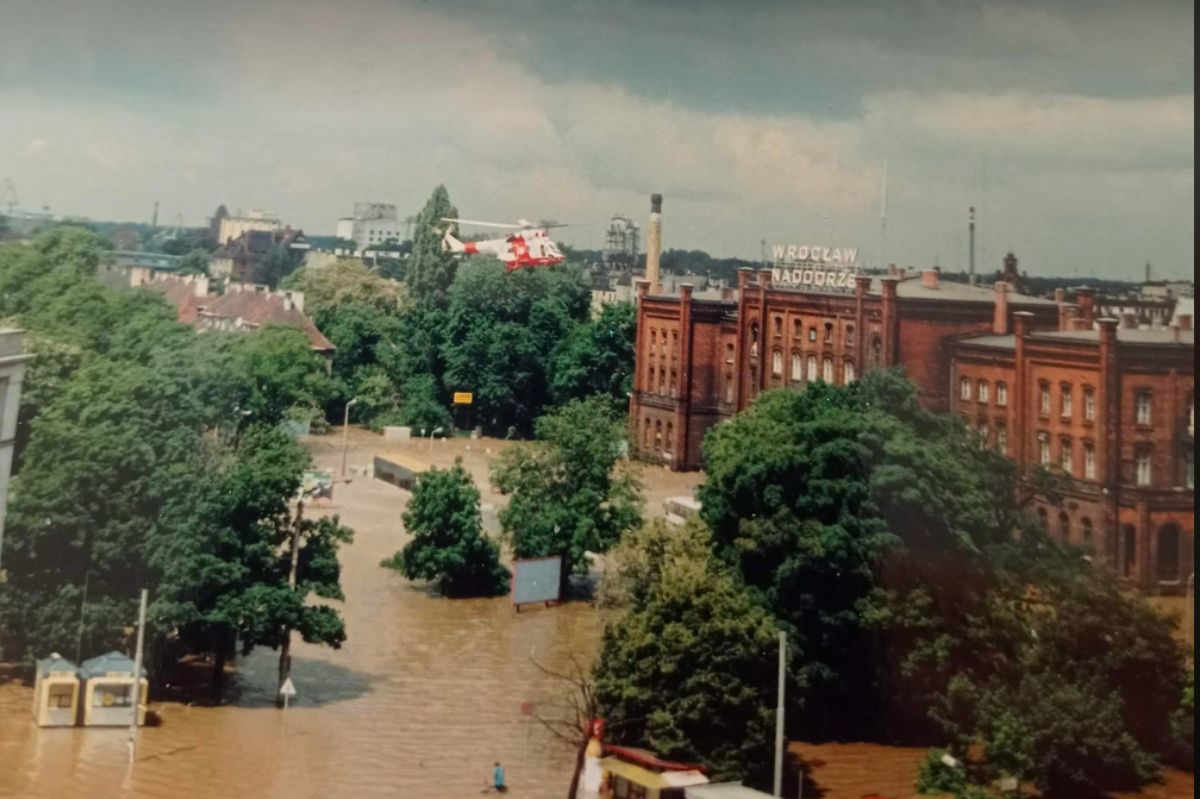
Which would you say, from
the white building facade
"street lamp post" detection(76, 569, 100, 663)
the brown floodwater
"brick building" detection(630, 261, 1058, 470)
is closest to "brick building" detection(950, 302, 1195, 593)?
"brick building" detection(630, 261, 1058, 470)

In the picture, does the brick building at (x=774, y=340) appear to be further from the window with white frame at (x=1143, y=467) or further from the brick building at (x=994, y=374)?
the window with white frame at (x=1143, y=467)

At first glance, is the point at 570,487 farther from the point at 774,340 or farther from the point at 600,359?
the point at 774,340

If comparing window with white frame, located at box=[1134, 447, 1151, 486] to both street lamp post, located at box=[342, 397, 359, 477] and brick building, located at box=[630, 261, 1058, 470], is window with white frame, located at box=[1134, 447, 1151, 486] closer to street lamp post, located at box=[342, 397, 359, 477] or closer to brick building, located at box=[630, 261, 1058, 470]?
brick building, located at box=[630, 261, 1058, 470]

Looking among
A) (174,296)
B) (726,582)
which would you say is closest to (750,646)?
(726,582)

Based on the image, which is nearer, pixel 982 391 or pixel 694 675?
pixel 694 675

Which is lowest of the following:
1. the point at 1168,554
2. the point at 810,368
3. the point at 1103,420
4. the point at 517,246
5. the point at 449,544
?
the point at 449,544

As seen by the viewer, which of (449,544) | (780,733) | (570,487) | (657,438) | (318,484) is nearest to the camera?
(780,733)

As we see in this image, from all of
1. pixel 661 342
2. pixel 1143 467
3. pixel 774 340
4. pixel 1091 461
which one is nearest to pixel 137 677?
pixel 661 342
